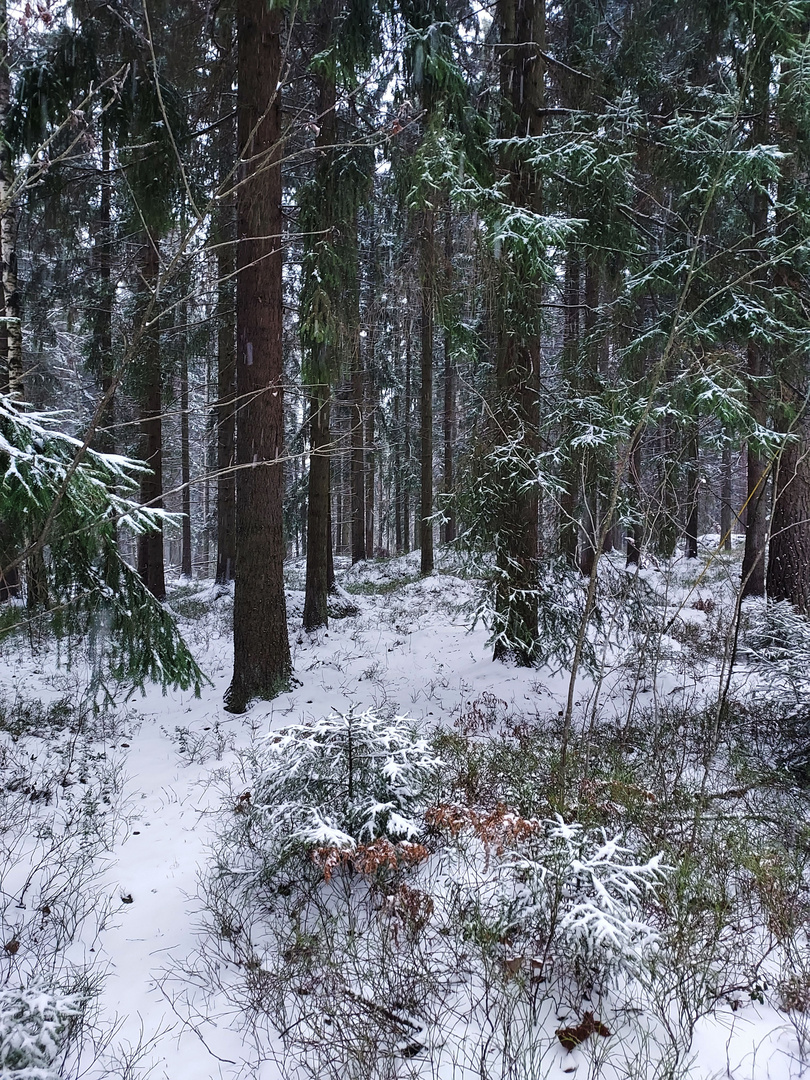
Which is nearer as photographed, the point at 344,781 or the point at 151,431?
the point at 344,781

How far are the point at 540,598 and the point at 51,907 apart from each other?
4.93 m

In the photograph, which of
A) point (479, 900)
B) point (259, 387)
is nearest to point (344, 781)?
point (479, 900)

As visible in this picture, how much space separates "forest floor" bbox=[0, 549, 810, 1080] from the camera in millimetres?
2229

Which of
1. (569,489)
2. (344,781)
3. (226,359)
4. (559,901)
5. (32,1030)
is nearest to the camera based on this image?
(32,1030)

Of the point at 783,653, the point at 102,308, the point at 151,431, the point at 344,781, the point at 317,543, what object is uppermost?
the point at 102,308

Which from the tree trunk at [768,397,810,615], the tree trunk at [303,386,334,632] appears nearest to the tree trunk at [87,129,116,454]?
the tree trunk at [303,386,334,632]

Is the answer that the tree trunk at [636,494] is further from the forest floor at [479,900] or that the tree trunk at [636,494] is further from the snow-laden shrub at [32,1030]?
the snow-laden shrub at [32,1030]

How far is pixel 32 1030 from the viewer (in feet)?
7.16

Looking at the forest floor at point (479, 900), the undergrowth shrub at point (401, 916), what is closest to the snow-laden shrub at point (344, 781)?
the undergrowth shrub at point (401, 916)

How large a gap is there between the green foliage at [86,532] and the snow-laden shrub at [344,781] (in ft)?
3.96

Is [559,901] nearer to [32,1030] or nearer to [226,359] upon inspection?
[32,1030]

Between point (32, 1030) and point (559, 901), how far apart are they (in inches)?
86.7

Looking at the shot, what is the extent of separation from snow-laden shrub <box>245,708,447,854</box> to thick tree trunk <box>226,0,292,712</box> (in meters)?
2.70

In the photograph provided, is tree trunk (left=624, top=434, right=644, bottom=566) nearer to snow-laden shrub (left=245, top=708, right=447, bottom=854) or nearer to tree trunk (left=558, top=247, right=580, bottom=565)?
tree trunk (left=558, top=247, right=580, bottom=565)
